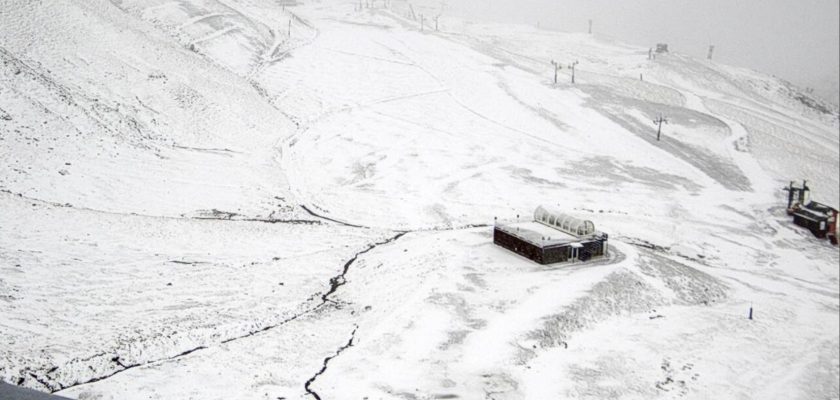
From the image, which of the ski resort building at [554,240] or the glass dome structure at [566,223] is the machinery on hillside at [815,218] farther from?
the glass dome structure at [566,223]

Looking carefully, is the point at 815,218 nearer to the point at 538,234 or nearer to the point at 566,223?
the point at 566,223

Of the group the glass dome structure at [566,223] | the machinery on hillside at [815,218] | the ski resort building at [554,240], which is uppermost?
the glass dome structure at [566,223]

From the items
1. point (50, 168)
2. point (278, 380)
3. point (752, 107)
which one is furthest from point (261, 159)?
point (752, 107)

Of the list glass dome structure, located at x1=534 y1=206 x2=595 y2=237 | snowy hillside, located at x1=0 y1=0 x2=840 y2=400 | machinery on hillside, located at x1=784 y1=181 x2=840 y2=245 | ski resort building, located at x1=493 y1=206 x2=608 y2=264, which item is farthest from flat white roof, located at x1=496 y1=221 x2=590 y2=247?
machinery on hillside, located at x1=784 y1=181 x2=840 y2=245

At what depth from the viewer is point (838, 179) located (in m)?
63.8

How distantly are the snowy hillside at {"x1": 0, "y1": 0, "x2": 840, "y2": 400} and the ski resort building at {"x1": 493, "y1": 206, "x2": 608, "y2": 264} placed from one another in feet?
2.30

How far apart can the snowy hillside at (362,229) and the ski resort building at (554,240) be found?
70 cm

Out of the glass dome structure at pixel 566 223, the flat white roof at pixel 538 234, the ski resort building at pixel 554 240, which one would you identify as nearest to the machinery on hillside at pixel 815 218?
the ski resort building at pixel 554 240

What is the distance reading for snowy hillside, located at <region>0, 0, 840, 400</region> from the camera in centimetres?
2175

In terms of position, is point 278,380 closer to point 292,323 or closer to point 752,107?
point 292,323

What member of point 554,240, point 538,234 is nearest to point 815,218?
point 538,234

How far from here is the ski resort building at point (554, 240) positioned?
1293 inches

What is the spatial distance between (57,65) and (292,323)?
34.4m

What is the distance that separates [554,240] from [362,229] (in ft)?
42.1
